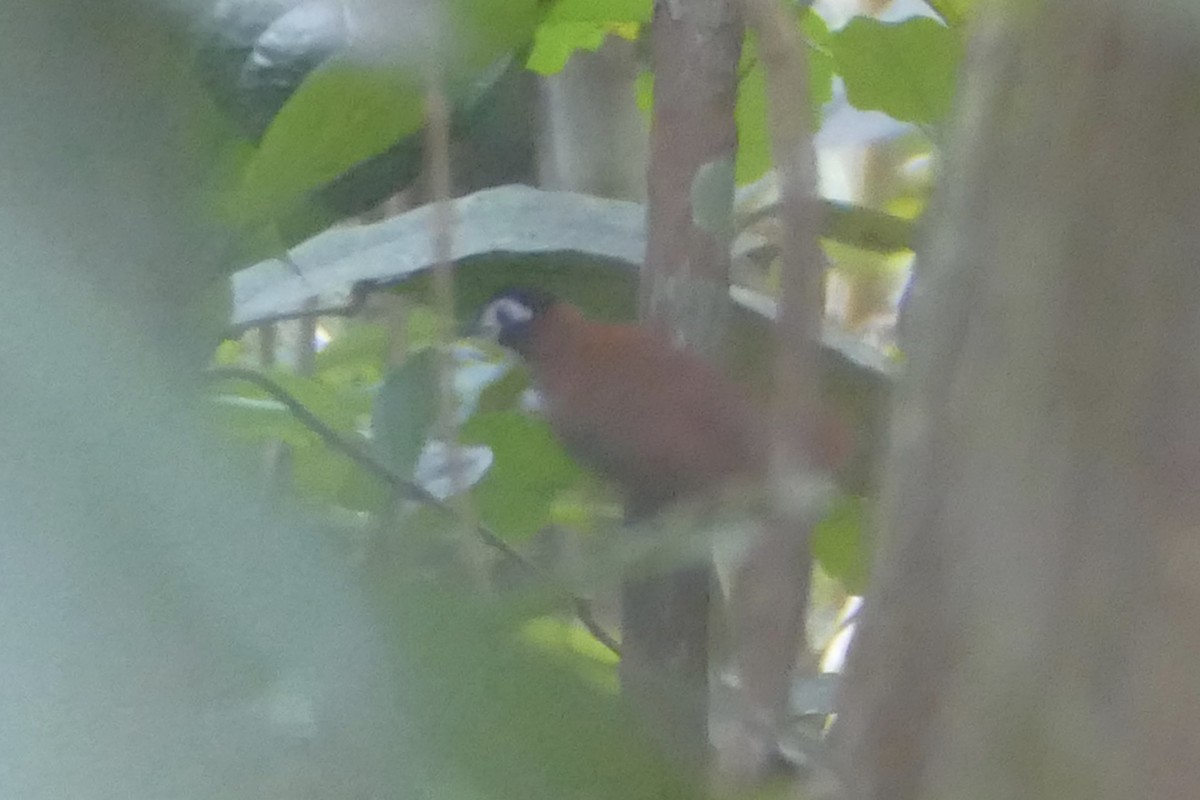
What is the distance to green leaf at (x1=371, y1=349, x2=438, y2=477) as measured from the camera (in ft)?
1.43

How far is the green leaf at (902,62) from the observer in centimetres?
47

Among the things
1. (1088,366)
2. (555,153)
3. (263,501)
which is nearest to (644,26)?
(555,153)

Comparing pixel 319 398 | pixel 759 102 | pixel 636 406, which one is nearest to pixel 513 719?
pixel 636 406

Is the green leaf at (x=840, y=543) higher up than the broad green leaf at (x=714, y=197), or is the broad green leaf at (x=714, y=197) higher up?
the broad green leaf at (x=714, y=197)

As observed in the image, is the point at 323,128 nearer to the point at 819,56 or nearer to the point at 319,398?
the point at 319,398

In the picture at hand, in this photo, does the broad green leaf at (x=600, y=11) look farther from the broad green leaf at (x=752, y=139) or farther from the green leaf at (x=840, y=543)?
the green leaf at (x=840, y=543)

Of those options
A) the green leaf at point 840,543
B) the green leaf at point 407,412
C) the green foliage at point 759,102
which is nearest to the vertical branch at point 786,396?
the green leaf at point 840,543

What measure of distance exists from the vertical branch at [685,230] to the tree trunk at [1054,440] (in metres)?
0.26

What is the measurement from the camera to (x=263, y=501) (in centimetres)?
29

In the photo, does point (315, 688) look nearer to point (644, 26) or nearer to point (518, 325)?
point (518, 325)

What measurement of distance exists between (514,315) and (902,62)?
0.17 meters

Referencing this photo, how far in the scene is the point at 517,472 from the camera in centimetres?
47

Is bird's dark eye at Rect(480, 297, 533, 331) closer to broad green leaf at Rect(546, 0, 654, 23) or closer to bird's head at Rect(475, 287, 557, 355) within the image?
bird's head at Rect(475, 287, 557, 355)

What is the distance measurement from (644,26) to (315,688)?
1.39 ft
